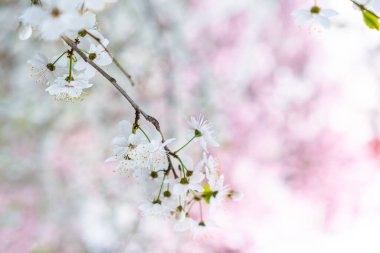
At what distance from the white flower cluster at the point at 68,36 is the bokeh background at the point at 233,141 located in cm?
260

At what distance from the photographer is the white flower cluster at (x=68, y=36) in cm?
56

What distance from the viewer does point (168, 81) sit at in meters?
2.73

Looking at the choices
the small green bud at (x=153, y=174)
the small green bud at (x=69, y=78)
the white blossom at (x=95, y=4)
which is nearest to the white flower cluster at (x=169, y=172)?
the small green bud at (x=153, y=174)

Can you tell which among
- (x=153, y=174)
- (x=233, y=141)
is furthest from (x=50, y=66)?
(x=233, y=141)

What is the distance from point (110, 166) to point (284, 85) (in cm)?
153

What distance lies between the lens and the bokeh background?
3.55 metres

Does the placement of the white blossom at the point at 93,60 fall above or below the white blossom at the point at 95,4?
above

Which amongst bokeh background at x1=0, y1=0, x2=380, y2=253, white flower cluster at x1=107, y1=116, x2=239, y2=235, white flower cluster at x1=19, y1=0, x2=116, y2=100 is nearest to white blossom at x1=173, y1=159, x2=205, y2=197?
white flower cluster at x1=107, y1=116, x2=239, y2=235

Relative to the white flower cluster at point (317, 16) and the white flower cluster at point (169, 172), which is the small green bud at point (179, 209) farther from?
the white flower cluster at point (317, 16)

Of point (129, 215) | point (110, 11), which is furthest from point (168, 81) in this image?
point (129, 215)

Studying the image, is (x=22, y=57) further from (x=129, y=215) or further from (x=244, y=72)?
(x=244, y=72)

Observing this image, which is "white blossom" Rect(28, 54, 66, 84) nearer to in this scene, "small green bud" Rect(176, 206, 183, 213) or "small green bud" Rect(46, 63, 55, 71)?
"small green bud" Rect(46, 63, 55, 71)

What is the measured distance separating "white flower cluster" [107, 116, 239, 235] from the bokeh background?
2552 mm

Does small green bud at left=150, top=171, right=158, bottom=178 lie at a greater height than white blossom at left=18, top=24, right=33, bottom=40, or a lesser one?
lesser
